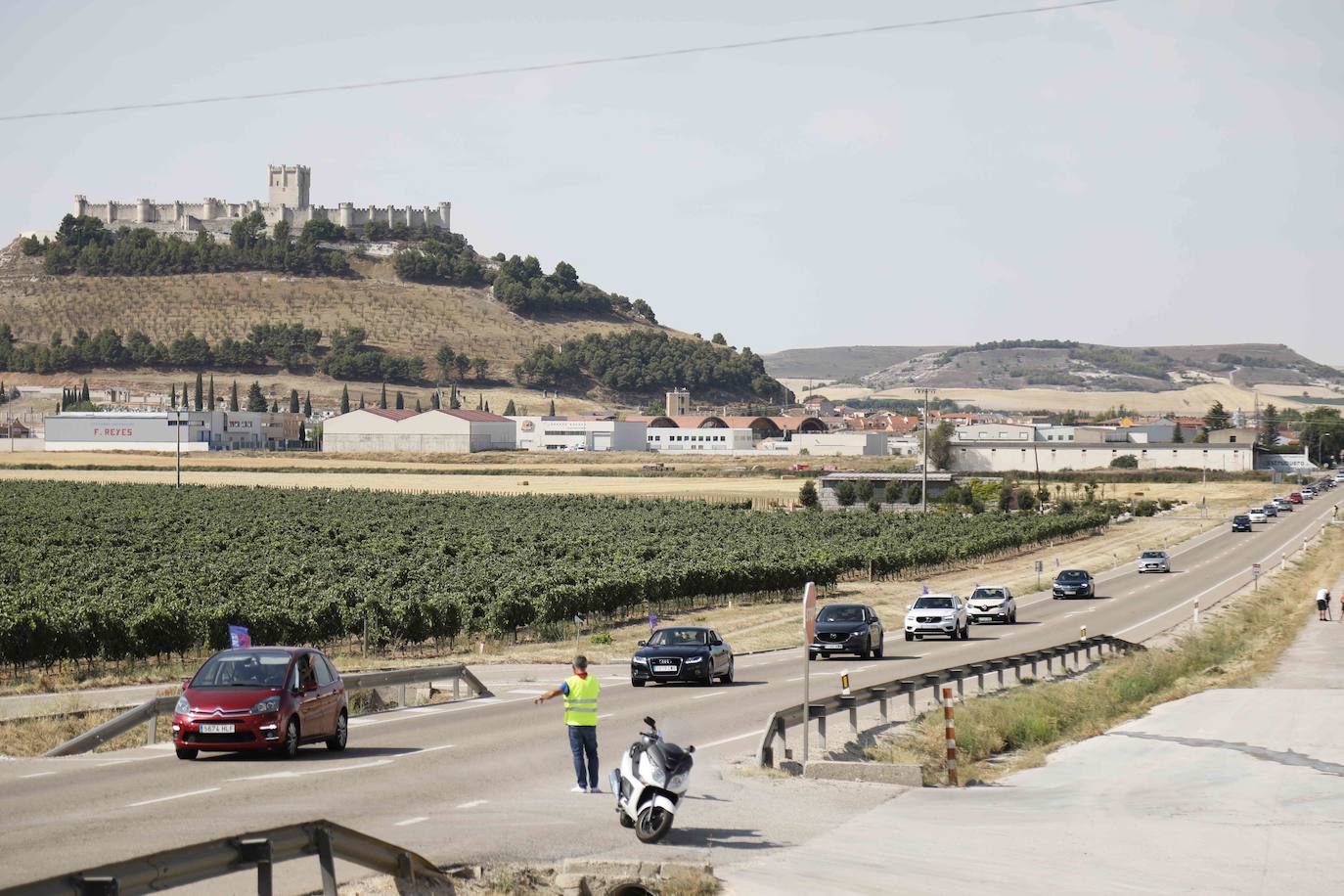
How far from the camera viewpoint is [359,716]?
2756 centimetres

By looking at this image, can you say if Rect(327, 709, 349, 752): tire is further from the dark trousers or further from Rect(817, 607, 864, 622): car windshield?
Rect(817, 607, 864, 622): car windshield

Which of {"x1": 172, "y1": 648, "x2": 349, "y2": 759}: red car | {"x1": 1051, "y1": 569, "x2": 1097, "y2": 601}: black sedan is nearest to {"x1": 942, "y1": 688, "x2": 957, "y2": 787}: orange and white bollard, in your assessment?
{"x1": 172, "y1": 648, "x2": 349, "y2": 759}: red car

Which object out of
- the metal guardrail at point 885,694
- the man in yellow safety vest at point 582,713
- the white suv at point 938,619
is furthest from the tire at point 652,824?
the white suv at point 938,619

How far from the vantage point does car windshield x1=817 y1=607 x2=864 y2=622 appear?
40.9 meters

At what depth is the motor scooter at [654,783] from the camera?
1524 cm

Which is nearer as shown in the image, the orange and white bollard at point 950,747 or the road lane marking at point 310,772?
the road lane marking at point 310,772

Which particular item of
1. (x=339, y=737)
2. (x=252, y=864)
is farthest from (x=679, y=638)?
(x=252, y=864)

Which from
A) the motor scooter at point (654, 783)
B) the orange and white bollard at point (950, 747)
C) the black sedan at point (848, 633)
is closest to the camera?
the motor scooter at point (654, 783)

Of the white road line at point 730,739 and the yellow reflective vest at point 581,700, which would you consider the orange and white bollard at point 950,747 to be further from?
the yellow reflective vest at point 581,700

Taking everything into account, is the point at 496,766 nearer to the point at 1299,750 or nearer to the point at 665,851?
the point at 665,851

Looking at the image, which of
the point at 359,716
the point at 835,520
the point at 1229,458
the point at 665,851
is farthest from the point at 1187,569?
the point at 1229,458

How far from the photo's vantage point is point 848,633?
39.9 meters

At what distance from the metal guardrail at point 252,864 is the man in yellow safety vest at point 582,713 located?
13.4 ft

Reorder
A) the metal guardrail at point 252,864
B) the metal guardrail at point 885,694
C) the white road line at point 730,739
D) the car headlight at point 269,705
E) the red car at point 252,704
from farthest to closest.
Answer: the white road line at point 730,739 < the metal guardrail at point 885,694 < the car headlight at point 269,705 < the red car at point 252,704 < the metal guardrail at point 252,864
